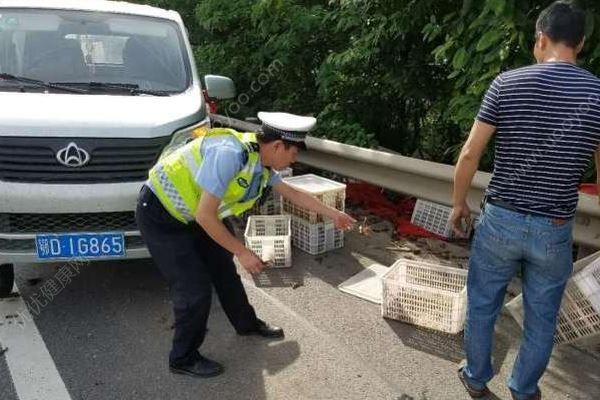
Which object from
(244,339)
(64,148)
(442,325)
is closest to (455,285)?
(442,325)

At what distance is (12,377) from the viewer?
2.98m

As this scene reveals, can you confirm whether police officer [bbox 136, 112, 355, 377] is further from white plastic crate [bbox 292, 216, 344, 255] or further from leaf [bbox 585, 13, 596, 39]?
leaf [bbox 585, 13, 596, 39]

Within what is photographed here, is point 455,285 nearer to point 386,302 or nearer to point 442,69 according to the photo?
point 386,302

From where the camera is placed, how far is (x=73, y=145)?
3.40m

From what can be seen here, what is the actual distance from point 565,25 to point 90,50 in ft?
11.5

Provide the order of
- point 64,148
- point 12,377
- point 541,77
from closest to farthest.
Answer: point 541,77 → point 12,377 → point 64,148

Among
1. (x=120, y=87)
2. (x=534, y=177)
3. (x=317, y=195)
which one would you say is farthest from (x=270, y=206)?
(x=534, y=177)

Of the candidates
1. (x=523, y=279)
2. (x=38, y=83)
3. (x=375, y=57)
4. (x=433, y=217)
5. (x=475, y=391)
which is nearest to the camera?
(x=523, y=279)

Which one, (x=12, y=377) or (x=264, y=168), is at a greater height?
(x=264, y=168)

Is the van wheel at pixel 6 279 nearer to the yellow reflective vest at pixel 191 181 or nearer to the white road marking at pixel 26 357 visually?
the white road marking at pixel 26 357

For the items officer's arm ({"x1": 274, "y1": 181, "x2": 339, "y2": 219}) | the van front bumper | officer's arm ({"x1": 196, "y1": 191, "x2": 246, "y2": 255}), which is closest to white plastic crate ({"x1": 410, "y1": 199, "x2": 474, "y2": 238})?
officer's arm ({"x1": 274, "y1": 181, "x2": 339, "y2": 219})

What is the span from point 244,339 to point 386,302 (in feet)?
3.15

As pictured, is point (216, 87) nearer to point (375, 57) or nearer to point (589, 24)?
point (375, 57)

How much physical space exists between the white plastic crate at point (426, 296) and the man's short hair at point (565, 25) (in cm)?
166
